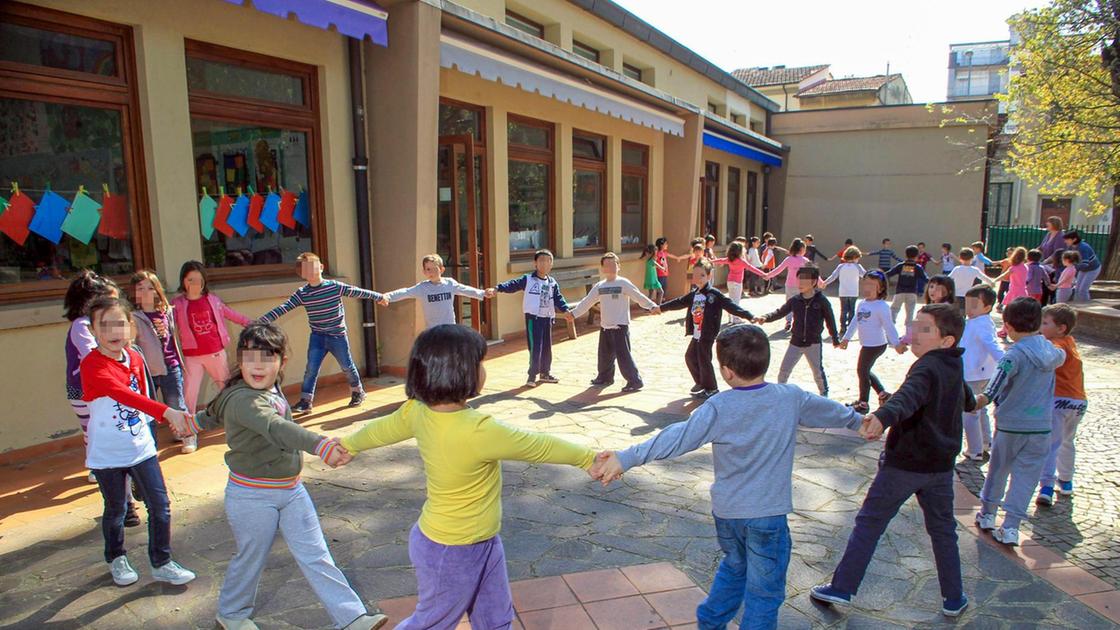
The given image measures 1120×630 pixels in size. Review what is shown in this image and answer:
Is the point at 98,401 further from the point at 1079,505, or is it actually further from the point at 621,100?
the point at 621,100

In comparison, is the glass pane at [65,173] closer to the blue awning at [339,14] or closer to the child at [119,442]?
the blue awning at [339,14]

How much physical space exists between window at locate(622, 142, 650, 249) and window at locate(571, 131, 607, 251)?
1.01 m

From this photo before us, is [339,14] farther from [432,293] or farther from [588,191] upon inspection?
[588,191]

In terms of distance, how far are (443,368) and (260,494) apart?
1138 mm

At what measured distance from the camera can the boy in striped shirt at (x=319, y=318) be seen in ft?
21.7

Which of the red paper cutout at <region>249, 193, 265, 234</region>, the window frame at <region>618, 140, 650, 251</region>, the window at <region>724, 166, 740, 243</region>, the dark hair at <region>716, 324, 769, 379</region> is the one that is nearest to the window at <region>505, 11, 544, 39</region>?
the window frame at <region>618, 140, 650, 251</region>

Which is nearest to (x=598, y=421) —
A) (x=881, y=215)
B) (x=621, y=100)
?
(x=621, y=100)

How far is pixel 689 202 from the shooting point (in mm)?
15086

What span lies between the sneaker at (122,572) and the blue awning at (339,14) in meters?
4.34

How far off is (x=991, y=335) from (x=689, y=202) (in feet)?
34.4

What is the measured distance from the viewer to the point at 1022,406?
398 centimetres

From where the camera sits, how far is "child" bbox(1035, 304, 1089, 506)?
439 centimetres

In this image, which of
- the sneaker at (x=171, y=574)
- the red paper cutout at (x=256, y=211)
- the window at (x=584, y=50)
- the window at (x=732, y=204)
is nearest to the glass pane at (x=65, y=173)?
the red paper cutout at (x=256, y=211)

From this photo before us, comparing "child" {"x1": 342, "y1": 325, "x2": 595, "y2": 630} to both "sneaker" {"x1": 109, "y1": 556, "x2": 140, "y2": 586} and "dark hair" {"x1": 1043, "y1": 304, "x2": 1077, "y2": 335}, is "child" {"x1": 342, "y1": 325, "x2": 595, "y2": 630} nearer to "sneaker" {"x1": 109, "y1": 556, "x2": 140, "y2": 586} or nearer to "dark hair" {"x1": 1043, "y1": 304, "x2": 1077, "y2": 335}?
"sneaker" {"x1": 109, "y1": 556, "x2": 140, "y2": 586}
